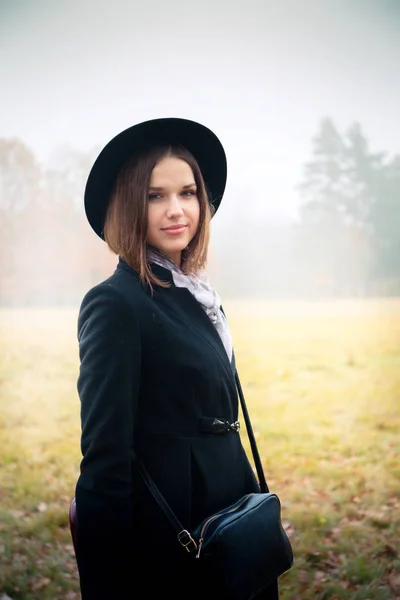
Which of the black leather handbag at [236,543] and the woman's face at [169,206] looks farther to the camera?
the woman's face at [169,206]

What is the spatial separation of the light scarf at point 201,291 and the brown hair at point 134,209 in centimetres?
6

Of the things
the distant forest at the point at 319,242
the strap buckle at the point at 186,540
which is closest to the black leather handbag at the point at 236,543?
the strap buckle at the point at 186,540

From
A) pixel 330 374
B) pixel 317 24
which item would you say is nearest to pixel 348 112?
pixel 317 24

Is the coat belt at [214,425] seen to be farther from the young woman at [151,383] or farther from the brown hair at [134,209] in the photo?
the brown hair at [134,209]

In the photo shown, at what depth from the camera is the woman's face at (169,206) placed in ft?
4.57

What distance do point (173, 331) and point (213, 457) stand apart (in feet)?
1.07

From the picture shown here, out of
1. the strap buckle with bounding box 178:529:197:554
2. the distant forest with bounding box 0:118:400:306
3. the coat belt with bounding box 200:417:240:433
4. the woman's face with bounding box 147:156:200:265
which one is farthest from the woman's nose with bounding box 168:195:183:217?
the distant forest with bounding box 0:118:400:306

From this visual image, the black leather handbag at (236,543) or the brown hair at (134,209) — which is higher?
the brown hair at (134,209)

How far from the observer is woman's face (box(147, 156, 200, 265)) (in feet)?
4.57

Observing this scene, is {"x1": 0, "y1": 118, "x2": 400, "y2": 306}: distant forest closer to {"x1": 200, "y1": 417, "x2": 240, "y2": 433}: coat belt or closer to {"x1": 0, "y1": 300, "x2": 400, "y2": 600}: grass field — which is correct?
{"x1": 0, "y1": 300, "x2": 400, "y2": 600}: grass field

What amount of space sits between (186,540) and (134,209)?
2.59ft

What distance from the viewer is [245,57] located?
3.03 m

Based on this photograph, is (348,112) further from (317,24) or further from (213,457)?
(213,457)

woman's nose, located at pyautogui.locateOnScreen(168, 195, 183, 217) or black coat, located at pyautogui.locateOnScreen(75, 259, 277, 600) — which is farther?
woman's nose, located at pyautogui.locateOnScreen(168, 195, 183, 217)
